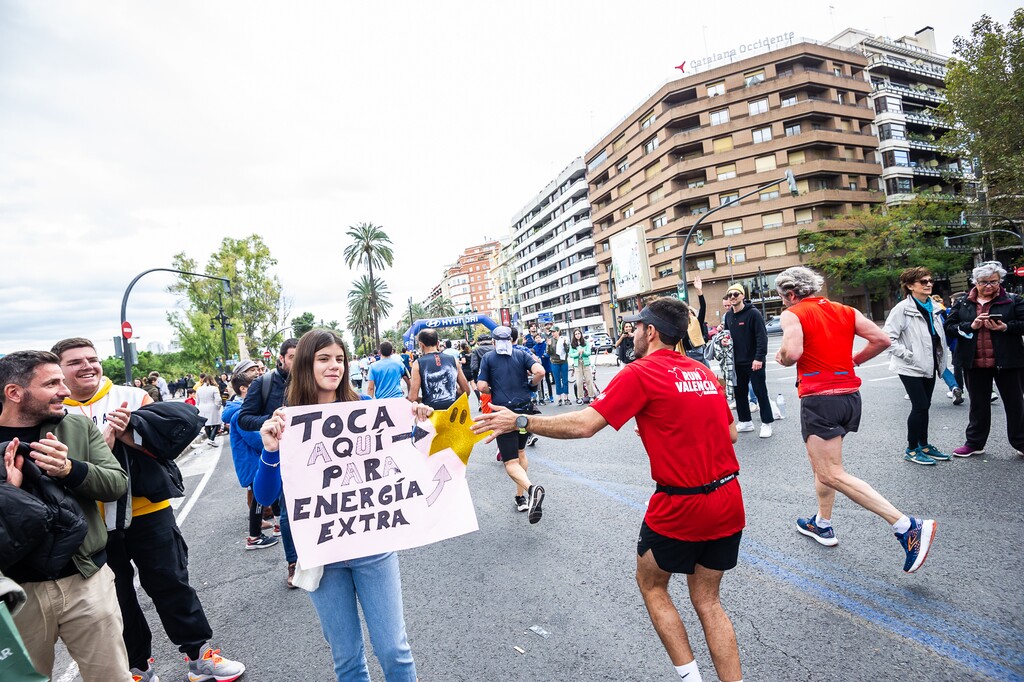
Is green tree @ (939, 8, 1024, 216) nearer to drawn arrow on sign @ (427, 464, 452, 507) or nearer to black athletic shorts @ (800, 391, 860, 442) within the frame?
black athletic shorts @ (800, 391, 860, 442)

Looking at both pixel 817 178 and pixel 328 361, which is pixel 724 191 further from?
pixel 328 361

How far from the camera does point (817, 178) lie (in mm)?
47688

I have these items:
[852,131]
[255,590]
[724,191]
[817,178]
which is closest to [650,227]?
[724,191]

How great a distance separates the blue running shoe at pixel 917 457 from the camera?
5441mm

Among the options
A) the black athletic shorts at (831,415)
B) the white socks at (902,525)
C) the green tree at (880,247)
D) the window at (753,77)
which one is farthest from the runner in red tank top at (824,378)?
the window at (753,77)

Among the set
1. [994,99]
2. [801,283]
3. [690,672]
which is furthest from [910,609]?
[994,99]

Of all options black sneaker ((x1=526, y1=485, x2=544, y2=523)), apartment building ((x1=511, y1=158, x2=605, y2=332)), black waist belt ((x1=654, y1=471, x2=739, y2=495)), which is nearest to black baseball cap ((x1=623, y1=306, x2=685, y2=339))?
black waist belt ((x1=654, y1=471, x2=739, y2=495))

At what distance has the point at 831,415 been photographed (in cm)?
373

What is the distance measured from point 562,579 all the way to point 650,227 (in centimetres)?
5569

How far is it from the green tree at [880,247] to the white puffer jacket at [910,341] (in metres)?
44.5

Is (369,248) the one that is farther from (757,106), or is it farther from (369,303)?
(757,106)

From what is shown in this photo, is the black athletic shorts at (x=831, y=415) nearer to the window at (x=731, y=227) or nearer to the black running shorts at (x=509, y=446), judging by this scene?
the black running shorts at (x=509, y=446)

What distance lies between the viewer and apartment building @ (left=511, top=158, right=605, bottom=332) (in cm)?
7431

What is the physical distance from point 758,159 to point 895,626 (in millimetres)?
52473
